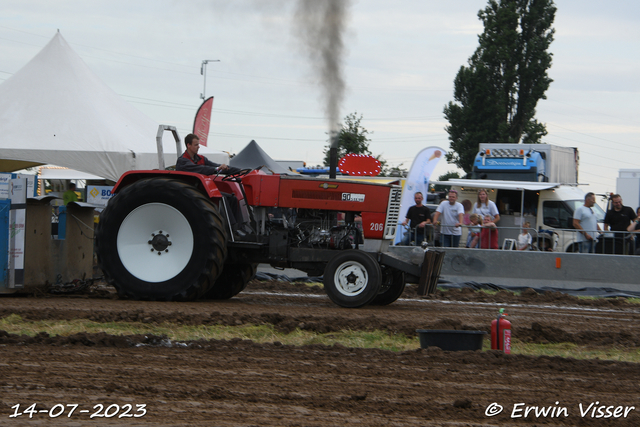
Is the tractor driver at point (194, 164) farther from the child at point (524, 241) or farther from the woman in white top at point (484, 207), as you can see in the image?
the woman in white top at point (484, 207)

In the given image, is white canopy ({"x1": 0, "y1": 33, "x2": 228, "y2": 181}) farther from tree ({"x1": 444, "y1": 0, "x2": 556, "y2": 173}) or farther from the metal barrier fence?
tree ({"x1": 444, "y1": 0, "x2": 556, "y2": 173})

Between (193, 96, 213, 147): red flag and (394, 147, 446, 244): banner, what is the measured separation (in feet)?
14.1

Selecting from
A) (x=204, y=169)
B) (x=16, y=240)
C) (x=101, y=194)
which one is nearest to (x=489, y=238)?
(x=204, y=169)

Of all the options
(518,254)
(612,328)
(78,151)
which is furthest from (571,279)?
(78,151)

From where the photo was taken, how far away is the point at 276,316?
6688 millimetres

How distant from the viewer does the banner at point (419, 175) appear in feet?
44.5

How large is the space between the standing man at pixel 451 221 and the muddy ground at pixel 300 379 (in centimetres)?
507

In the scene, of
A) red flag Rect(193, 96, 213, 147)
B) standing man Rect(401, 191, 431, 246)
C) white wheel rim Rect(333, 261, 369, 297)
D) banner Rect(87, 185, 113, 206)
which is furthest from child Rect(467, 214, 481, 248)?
banner Rect(87, 185, 113, 206)

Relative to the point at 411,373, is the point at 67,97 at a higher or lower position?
higher

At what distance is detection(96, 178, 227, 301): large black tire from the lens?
7.86 metres

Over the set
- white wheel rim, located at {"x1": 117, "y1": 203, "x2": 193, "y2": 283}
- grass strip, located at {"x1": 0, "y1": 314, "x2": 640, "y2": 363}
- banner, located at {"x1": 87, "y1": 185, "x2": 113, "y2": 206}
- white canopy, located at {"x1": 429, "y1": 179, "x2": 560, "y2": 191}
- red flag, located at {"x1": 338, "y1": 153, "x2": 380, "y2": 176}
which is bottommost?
grass strip, located at {"x1": 0, "y1": 314, "x2": 640, "y2": 363}

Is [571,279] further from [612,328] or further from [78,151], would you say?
[78,151]

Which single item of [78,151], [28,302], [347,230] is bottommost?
[28,302]

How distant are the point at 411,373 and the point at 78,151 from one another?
27.3 ft
